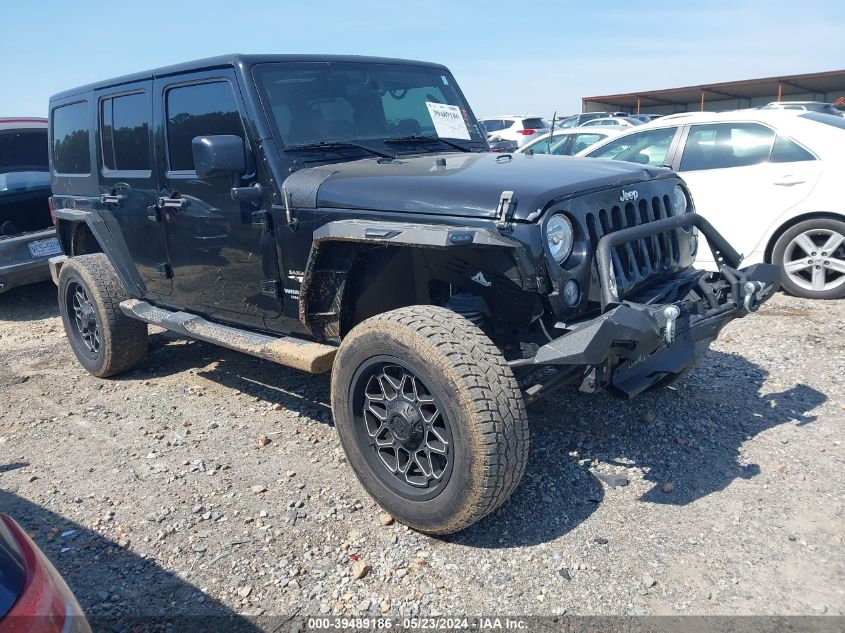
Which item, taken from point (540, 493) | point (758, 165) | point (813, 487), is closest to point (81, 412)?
point (540, 493)

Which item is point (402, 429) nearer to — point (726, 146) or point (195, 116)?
point (195, 116)

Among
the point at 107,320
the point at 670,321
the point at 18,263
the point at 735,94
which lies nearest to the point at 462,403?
the point at 670,321

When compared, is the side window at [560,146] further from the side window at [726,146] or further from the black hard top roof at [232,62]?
the black hard top roof at [232,62]

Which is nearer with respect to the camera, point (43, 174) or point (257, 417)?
point (257, 417)

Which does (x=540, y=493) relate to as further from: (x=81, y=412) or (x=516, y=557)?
(x=81, y=412)

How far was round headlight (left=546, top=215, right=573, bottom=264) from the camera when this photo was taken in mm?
2818

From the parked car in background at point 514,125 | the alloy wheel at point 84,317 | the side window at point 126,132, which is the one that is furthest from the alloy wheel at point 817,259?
the parked car in background at point 514,125

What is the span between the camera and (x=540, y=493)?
3.29m

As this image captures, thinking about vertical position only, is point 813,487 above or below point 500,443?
below

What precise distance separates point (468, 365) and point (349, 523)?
1.01 metres

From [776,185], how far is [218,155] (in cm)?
478

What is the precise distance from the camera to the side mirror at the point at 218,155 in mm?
3420

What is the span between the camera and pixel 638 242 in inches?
127

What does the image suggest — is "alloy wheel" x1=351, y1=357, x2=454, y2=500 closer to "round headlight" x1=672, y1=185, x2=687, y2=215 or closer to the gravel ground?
the gravel ground
